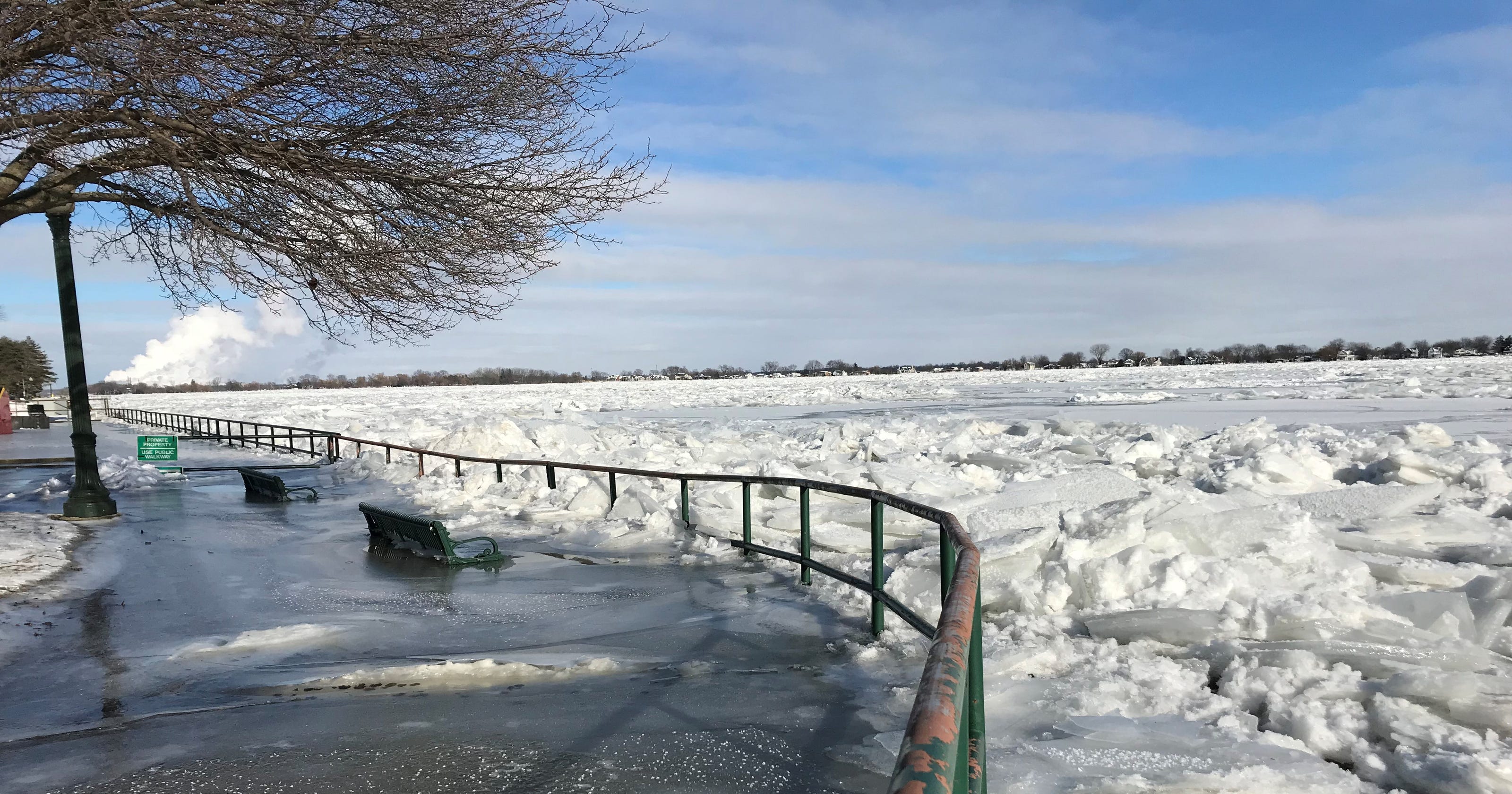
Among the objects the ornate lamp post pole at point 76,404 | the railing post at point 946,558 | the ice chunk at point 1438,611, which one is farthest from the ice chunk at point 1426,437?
the ornate lamp post pole at point 76,404

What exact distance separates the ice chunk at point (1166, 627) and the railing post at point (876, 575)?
131 cm

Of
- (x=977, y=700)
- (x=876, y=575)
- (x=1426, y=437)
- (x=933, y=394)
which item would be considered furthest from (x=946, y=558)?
(x=933, y=394)

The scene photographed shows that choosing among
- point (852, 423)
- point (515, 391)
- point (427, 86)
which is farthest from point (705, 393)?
point (427, 86)

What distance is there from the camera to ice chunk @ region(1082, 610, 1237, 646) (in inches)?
238

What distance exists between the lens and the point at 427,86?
7.85 m

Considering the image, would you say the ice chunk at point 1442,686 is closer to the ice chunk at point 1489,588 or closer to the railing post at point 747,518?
the ice chunk at point 1489,588

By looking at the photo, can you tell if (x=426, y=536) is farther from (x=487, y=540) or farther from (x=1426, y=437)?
(x=1426, y=437)

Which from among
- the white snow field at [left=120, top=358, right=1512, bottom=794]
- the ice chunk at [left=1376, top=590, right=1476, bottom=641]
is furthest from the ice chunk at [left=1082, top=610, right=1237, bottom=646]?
the ice chunk at [left=1376, top=590, right=1476, bottom=641]

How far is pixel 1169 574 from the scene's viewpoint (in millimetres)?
6844

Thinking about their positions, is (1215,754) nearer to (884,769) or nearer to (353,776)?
(884,769)

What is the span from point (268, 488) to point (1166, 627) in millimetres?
13541

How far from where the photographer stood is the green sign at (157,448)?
17.9m

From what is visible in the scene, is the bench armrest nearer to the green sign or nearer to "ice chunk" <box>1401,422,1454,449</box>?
the green sign

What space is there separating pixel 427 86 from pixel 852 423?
17442 millimetres
